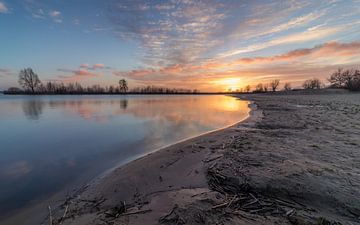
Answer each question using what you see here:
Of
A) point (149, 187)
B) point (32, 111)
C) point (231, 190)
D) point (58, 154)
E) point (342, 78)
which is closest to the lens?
point (231, 190)

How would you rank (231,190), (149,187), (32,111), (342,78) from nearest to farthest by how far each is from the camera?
(231,190), (149,187), (32,111), (342,78)

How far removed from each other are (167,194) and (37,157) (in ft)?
21.4

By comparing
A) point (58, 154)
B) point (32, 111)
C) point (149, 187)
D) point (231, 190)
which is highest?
point (32, 111)

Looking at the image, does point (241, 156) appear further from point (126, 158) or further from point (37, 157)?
point (37, 157)

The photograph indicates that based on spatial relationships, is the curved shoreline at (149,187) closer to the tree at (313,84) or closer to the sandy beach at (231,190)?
the sandy beach at (231,190)

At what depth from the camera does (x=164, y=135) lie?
11695 millimetres

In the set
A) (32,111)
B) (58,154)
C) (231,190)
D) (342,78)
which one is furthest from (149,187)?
(342,78)

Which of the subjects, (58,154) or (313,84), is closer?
(58,154)

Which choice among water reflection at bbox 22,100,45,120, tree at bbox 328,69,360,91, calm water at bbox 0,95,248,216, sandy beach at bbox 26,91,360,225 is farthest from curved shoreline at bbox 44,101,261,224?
tree at bbox 328,69,360,91

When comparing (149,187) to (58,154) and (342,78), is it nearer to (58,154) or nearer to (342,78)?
(58,154)

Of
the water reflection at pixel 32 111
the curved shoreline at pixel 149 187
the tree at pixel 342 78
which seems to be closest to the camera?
the curved shoreline at pixel 149 187

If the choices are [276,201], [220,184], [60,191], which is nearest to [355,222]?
[276,201]

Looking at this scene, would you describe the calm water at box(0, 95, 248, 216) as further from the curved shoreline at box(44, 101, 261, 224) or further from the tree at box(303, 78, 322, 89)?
the tree at box(303, 78, 322, 89)

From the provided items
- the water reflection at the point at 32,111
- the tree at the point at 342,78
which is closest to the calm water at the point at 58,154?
the water reflection at the point at 32,111
